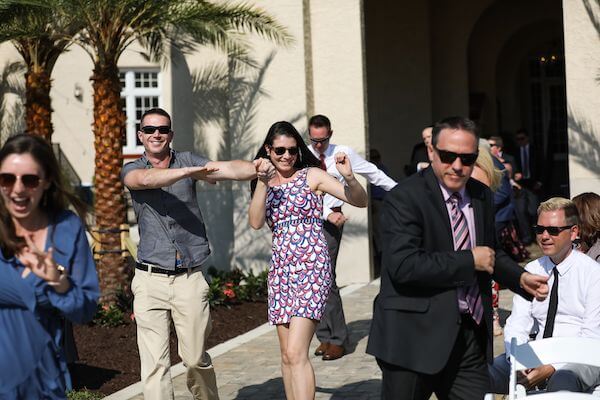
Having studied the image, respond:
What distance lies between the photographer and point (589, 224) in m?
7.02

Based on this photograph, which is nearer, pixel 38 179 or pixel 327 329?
pixel 38 179

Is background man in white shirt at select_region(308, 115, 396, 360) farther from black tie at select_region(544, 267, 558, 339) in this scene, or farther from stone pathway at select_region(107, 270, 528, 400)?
black tie at select_region(544, 267, 558, 339)

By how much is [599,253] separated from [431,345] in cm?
253

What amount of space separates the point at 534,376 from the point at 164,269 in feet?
7.76

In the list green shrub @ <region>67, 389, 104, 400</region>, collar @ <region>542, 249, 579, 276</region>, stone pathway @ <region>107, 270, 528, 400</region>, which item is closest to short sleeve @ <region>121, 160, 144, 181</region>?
stone pathway @ <region>107, 270, 528, 400</region>

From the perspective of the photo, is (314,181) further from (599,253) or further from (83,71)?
(83,71)

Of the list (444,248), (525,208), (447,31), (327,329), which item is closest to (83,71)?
(447,31)

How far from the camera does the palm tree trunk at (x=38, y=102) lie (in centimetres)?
1484

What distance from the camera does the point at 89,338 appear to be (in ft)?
35.3

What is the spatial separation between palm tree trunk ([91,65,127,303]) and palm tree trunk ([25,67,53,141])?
2.55m

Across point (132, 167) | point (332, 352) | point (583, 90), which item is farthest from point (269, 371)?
point (583, 90)

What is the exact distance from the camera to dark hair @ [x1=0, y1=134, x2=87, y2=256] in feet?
14.0

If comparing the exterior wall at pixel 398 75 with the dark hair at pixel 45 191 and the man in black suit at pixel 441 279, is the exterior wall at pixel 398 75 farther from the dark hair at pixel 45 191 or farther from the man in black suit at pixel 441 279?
the dark hair at pixel 45 191

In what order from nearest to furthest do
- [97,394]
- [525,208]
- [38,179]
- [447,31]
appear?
1. [38,179]
2. [97,394]
3. [525,208]
4. [447,31]
